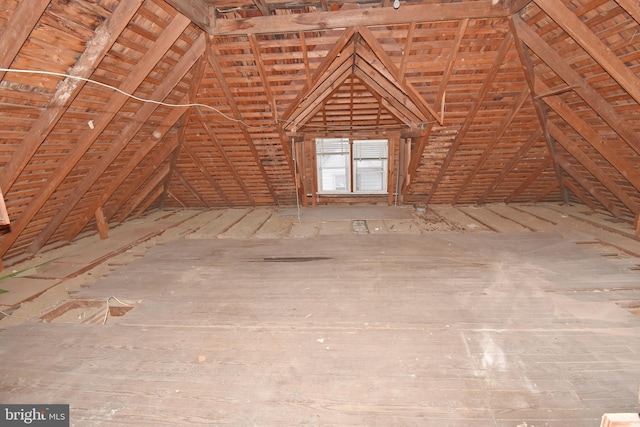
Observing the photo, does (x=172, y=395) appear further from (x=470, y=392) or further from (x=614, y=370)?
(x=614, y=370)

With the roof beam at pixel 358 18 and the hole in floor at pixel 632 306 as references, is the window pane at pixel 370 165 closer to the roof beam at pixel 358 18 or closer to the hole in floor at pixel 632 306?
the roof beam at pixel 358 18

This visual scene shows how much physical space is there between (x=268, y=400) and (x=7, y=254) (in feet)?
16.4

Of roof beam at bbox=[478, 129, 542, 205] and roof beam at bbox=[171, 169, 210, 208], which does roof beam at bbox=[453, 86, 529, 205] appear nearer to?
roof beam at bbox=[478, 129, 542, 205]

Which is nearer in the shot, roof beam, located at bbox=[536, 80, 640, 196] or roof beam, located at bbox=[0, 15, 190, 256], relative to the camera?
roof beam, located at bbox=[0, 15, 190, 256]

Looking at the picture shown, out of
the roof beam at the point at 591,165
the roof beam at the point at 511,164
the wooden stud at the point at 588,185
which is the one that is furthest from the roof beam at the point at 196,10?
the wooden stud at the point at 588,185

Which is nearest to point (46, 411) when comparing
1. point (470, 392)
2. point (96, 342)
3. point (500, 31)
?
point (96, 342)

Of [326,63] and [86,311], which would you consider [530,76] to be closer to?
[326,63]

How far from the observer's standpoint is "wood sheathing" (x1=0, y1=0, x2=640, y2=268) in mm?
3115

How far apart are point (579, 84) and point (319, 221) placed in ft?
15.2

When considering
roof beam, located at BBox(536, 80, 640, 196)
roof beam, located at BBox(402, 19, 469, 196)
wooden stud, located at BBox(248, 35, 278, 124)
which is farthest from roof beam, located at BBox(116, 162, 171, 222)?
roof beam, located at BBox(536, 80, 640, 196)

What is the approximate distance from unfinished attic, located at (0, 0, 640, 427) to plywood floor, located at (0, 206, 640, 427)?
19 millimetres

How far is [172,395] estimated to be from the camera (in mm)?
1993

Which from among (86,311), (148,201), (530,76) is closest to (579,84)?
(530,76)

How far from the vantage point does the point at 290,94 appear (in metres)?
5.20
